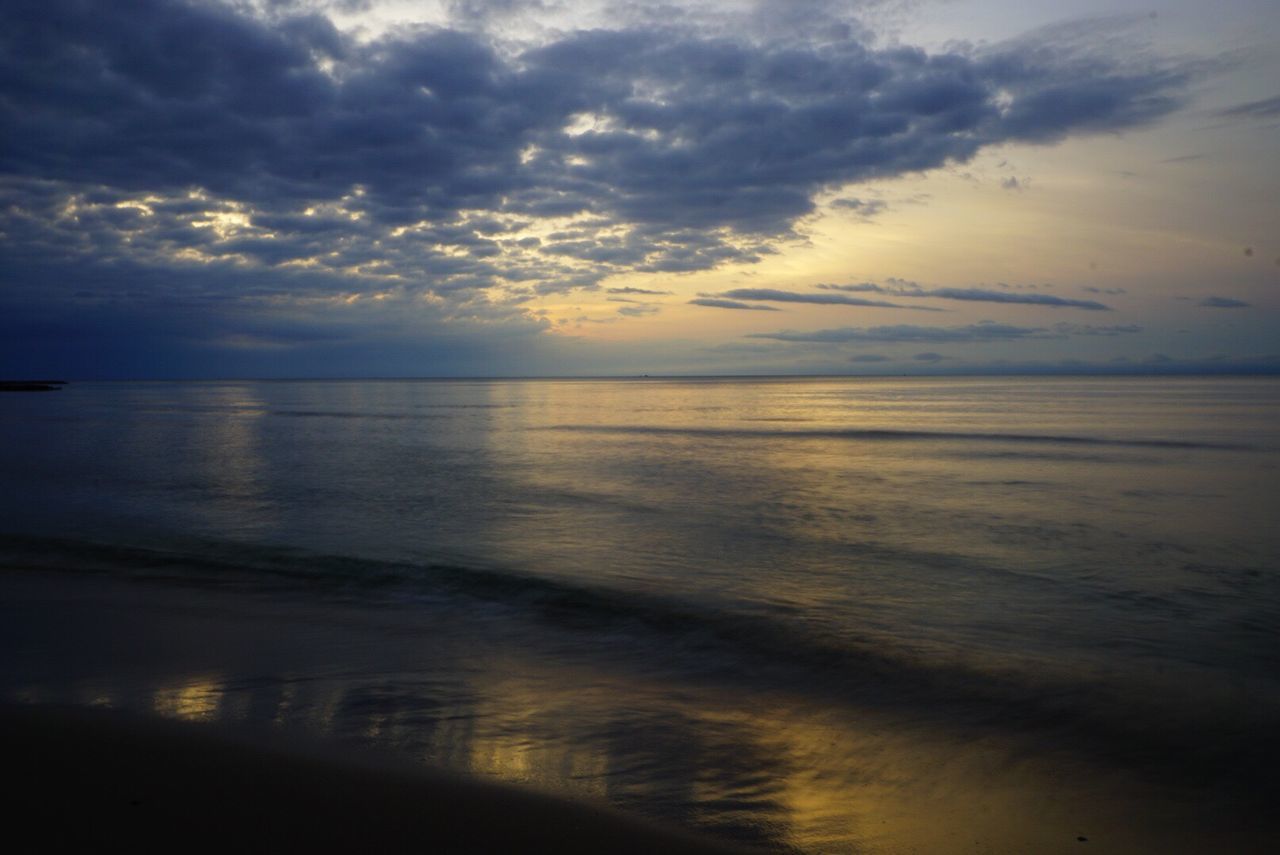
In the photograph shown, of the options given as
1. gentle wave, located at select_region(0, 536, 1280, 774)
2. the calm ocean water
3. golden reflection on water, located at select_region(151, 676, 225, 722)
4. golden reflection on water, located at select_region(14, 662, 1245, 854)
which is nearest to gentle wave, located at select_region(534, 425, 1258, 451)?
the calm ocean water

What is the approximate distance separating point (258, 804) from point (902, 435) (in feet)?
120

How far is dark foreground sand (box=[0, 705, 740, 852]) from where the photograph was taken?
3.77 meters

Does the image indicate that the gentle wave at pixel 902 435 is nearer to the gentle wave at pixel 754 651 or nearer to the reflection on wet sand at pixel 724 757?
→ the gentle wave at pixel 754 651

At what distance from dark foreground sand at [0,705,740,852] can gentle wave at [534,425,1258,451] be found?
31817mm

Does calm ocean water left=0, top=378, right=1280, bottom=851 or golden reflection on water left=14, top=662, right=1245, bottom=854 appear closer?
golden reflection on water left=14, top=662, right=1245, bottom=854

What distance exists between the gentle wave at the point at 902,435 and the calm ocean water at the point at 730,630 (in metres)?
10.5

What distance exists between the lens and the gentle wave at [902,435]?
3034cm

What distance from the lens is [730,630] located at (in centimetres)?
825

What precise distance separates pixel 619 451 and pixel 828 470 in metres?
9.22

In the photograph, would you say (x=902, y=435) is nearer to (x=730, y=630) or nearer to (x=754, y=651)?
(x=730, y=630)

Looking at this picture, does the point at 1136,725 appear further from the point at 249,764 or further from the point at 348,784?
the point at 249,764

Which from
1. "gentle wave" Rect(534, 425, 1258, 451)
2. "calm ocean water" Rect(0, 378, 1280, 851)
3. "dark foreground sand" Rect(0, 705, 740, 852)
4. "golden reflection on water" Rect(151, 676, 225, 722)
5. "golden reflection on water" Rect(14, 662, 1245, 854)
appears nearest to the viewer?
"dark foreground sand" Rect(0, 705, 740, 852)

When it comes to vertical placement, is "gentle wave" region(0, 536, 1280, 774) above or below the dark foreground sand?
below

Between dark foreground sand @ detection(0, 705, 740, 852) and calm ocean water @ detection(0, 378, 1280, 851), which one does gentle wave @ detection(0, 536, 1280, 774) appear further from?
dark foreground sand @ detection(0, 705, 740, 852)
